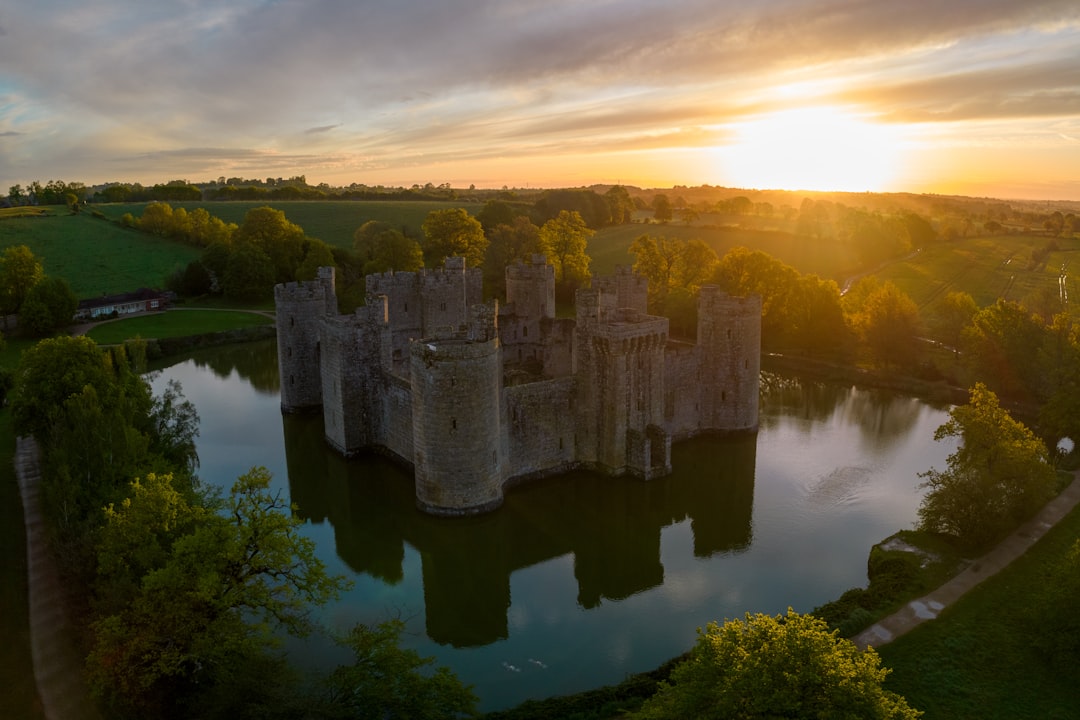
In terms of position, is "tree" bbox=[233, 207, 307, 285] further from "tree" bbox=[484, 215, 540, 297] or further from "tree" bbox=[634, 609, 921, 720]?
"tree" bbox=[634, 609, 921, 720]

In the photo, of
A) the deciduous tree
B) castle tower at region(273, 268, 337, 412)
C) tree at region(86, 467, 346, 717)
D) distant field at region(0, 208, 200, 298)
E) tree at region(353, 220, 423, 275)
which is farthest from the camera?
distant field at region(0, 208, 200, 298)

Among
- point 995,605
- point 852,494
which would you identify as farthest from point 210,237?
point 995,605

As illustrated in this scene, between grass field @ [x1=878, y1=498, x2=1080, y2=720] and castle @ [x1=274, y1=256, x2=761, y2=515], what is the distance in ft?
38.5

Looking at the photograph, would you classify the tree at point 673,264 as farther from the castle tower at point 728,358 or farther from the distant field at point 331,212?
the distant field at point 331,212

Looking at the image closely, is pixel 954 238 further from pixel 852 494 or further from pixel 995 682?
pixel 995 682

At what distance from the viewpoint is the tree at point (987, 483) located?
22.5 metres

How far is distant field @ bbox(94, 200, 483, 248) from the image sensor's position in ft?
325

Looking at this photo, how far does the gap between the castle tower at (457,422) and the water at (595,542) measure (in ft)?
2.84

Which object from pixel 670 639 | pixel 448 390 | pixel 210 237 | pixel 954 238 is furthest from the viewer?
pixel 954 238

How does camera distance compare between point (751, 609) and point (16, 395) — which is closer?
point (751, 609)

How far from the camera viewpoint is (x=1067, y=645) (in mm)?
16750

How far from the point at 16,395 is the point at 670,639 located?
25.2 m

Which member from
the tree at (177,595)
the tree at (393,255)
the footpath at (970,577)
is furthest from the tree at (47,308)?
the footpath at (970,577)

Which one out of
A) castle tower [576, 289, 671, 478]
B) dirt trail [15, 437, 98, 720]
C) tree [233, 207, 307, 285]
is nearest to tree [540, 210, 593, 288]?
tree [233, 207, 307, 285]
